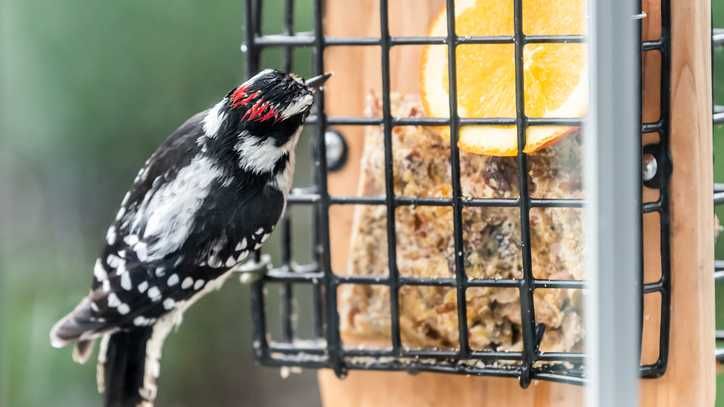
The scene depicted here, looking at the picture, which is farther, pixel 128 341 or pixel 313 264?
pixel 313 264

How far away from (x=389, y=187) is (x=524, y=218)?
0.17m

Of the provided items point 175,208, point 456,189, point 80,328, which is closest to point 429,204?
point 456,189

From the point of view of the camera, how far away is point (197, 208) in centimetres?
106

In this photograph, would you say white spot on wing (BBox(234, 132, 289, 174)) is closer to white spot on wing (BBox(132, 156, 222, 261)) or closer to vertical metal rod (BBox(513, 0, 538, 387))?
white spot on wing (BBox(132, 156, 222, 261))

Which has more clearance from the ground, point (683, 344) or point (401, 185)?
point (401, 185)

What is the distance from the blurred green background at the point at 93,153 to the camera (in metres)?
1.18

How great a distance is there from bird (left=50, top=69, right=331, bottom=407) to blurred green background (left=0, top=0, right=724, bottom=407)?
5 centimetres

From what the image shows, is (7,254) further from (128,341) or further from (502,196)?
(502,196)

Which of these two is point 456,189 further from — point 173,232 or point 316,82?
point 173,232

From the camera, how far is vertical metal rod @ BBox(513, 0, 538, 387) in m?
1.06

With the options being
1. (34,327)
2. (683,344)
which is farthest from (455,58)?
(34,327)

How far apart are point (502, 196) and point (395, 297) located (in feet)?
0.61

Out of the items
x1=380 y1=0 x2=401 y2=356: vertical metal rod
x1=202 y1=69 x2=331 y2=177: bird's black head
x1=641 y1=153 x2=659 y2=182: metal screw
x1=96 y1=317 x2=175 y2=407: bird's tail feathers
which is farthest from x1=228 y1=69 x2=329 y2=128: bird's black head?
x1=641 y1=153 x2=659 y2=182: metal screw

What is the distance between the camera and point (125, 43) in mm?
1286
